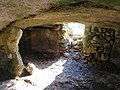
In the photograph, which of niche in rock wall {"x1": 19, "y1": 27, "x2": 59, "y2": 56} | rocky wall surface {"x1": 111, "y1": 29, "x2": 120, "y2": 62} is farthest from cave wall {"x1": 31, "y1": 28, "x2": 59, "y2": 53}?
rocky wall surface {"x1": 111, "y1": 29, "x2": 120, "y2": 62}

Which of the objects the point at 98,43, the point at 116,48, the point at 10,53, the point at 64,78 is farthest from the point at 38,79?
the point at 116,48

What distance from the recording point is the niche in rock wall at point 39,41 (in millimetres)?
6844

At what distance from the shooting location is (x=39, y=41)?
6.91 m

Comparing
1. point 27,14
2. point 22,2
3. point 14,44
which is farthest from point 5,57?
point 22,2

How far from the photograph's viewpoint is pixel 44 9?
2316 mm

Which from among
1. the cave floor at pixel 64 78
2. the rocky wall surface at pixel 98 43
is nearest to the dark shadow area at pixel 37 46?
the cave floor at pixel 64 78

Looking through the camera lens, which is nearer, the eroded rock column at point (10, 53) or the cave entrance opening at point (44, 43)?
the eroded rock column at point (10, 53)

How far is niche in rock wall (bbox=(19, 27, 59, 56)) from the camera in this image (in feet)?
22.5

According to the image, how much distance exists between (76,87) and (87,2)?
Answer: 2964 millimetres

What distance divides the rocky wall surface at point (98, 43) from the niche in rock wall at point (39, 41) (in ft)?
3.50

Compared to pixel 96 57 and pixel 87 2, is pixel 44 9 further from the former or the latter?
pixel 96 57

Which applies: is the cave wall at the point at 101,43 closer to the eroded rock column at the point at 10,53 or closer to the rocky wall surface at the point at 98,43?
the rocky wall surface at the point at 98,43

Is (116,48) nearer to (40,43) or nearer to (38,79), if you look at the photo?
(38,79)

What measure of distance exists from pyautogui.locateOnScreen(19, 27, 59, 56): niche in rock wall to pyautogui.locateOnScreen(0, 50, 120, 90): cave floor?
47cm
